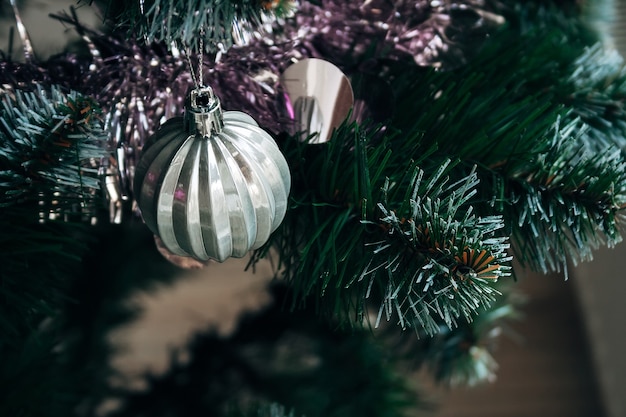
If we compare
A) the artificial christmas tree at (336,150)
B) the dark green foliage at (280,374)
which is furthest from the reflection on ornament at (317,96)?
the dark green foliage at (280,374)

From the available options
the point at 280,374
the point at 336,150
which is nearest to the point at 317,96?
the point at 336,150

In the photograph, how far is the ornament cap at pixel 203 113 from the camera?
23cm

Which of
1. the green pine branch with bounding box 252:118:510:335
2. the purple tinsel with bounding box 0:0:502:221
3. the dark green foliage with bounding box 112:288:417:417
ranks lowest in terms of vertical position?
the dark green foliage with bounding box 112:288:417:417

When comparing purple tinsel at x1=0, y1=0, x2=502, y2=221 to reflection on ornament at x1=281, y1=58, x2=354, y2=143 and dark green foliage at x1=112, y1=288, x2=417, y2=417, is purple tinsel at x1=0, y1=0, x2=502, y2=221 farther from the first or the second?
dark green foliage at x1=112, y1=288, x2=417, y2=417

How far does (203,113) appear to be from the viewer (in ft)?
0.75

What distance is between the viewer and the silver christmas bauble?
0.23 m

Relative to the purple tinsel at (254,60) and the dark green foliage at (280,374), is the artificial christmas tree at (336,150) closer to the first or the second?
the purple tinsel at (254,60)

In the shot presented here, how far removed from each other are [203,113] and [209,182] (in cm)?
2

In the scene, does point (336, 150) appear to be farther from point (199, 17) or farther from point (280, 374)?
point (280, 374)

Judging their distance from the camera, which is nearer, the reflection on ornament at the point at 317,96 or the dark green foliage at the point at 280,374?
the reflection on ornament at the point at 317,96

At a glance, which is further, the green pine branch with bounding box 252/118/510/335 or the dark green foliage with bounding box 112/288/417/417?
the dark green foliage with bounding box 112/288/417/417

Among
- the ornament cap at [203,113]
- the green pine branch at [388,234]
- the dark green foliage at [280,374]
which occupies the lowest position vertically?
the dark green foliage at [280,374]

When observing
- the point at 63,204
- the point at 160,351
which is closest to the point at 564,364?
the point at 160,351

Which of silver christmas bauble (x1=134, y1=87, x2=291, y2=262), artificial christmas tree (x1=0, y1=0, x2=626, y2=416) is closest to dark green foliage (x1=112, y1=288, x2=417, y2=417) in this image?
artificial christmas tree (x1=0, y1=0, x2=626, y2=416)
